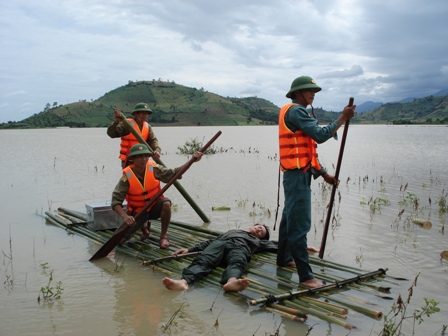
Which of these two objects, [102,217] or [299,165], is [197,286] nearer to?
[299,165]

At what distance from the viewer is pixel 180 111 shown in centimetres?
8944

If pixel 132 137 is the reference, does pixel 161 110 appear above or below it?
above

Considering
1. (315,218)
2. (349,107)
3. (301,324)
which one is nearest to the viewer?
(301,324)

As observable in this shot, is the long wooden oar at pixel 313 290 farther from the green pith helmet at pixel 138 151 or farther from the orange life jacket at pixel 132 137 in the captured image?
the orange life jacket at pixel 132 137

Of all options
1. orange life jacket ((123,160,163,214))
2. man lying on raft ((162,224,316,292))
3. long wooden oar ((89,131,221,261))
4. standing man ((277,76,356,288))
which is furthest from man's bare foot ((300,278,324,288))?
orange life jacket ((123,160,163,214))

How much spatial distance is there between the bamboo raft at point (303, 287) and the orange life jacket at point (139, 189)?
61 cm

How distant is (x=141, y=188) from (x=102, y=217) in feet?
4.90

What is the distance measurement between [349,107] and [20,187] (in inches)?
430

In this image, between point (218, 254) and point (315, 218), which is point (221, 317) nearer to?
point (218, 254)

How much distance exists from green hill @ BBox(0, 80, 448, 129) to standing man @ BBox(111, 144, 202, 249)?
6984cm

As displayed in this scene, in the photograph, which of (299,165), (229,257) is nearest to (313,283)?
(229,257)

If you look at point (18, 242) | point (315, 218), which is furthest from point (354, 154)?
point (18, 242)

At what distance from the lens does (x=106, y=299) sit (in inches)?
177

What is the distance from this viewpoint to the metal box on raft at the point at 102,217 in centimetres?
703
